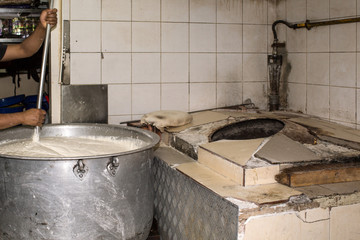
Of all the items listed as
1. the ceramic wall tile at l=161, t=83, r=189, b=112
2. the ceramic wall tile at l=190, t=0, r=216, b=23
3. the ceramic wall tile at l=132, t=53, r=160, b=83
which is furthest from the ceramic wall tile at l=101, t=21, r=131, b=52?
the ceramic wall tile at l=190, t=0, r=216, b=23

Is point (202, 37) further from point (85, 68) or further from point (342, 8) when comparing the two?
point (342, 8)

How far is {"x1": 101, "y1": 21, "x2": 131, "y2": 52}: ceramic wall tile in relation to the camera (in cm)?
349

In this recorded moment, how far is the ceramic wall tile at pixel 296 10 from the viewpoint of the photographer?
3653mm

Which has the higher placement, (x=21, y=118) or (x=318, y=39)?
(x=318, y=39)

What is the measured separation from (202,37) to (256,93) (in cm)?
75

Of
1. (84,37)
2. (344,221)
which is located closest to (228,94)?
(84,37)

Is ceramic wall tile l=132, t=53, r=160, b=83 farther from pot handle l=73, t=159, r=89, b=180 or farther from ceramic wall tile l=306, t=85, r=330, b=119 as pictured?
pot handle l=73, t=159, r=89, b=180

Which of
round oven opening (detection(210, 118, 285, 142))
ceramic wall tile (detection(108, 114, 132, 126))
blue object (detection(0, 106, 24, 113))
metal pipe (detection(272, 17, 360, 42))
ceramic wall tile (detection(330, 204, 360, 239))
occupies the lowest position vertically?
ceramic wall tile (detection(330, 204, 360, 239))

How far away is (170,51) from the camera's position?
12.0ft

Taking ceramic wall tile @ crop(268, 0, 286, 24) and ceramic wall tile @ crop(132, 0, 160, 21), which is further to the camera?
ceramic wall tile @ crop(268, 0, 286, 24)

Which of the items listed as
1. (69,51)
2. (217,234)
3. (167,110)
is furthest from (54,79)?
(217,234)

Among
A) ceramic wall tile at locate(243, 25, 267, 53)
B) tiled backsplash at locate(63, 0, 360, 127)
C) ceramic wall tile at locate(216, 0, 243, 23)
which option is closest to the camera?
tiled backsplash at locate(63, 0, 360, 127)

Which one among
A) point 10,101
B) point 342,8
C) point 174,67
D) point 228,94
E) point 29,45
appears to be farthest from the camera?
point 10,101

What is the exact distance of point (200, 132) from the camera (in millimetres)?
3111
